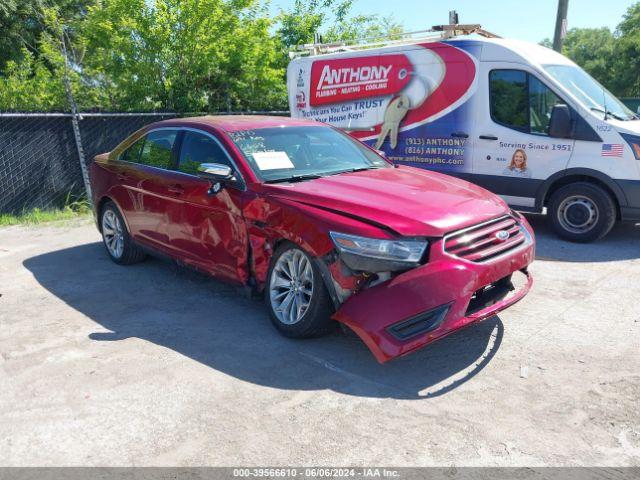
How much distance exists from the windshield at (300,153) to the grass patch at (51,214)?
5.66 metres

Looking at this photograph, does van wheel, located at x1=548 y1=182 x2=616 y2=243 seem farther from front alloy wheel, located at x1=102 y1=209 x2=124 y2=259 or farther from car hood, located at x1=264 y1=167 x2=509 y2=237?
front alloy wheel, located at x1=102 y1=209 x2=124 y2=259

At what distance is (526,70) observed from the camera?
24.4 ft

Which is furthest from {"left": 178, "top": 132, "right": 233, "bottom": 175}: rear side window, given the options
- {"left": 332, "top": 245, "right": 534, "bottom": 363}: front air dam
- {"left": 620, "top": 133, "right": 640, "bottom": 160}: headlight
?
{"left": 620, "top": 133, "right": 640, "bottom": 160}: headlight

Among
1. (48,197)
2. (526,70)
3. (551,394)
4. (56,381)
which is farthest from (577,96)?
(48,197)

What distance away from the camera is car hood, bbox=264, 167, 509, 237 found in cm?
396

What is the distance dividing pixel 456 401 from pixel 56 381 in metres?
2.61

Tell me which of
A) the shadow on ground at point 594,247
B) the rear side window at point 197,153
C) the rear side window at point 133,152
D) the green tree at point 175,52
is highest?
the green tree at point 175,52

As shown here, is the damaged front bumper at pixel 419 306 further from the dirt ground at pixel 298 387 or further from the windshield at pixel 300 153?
the windshield at pixel 300 153

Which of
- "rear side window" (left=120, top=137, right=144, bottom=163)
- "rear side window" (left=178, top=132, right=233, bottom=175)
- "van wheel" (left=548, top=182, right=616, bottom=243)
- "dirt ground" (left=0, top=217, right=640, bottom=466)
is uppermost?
"rear side window" (left=178, top=132, right=233, bottom=175)

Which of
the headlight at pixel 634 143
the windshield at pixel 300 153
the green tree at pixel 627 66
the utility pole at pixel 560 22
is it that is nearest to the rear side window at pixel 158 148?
the windshield at pixel 300 153

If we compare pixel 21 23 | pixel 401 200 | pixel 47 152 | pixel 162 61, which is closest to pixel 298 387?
pixel 401 200

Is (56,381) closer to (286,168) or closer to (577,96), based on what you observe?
(286,168)

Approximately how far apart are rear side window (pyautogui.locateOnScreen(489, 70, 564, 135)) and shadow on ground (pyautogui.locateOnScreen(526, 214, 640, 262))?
1349 millimetres

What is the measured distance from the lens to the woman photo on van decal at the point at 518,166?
757 cm
